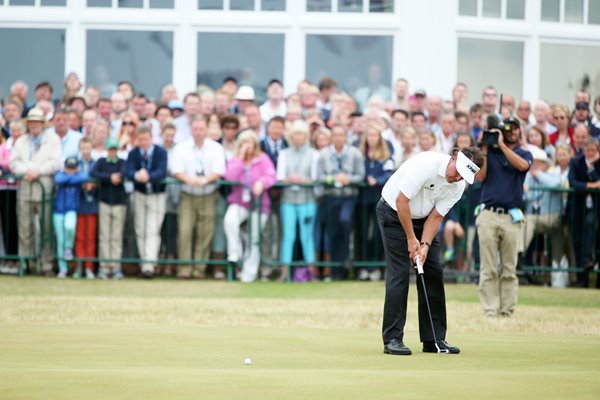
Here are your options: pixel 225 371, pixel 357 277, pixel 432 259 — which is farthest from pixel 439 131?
pixel 225 371

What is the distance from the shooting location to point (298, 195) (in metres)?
18.2

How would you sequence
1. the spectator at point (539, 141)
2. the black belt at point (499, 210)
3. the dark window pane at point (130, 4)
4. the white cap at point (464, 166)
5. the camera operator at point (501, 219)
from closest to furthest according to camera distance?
1. the white cap at point (464, 166)
2. the camera operator at point (501, 219)
3. the black belt at point (499, 210)
4. the spectator at point (539, 141)
5. the dark window pane at point (130, 4)

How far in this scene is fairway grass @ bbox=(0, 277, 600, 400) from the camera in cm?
780

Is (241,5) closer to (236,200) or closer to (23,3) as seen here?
(23,3)

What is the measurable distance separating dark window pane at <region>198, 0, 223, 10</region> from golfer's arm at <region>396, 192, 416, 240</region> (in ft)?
43.5

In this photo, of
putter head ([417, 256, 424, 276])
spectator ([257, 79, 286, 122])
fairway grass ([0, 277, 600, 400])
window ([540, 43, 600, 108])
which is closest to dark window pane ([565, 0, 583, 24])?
window ([540, 43, 600, 108])

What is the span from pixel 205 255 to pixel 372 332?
6.15 metres

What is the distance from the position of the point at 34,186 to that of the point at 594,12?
38.1ft

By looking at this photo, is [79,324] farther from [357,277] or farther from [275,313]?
[357,277]

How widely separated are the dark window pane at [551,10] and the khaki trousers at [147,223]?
9.28 metres

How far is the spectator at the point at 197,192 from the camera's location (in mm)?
18203

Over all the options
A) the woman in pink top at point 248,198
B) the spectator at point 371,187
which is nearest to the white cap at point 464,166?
the spectator at point 371,187

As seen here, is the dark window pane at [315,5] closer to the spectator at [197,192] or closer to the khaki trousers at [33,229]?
the spectator at [197,192]

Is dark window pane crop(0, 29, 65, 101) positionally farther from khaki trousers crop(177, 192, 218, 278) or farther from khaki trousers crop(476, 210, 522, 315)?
khaki trousers crop(476, 210, 522, 315)
